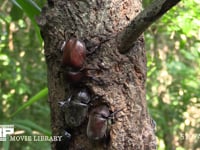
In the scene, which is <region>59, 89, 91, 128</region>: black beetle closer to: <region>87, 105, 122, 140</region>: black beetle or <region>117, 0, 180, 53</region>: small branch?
<region>87, 105, 122, 140</region>: black beetle

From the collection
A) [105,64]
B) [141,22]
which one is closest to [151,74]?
[105,64]

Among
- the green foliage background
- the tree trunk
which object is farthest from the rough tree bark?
the green foliage background

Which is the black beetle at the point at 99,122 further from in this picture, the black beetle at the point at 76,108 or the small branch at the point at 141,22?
the small branch at the point at 141,22

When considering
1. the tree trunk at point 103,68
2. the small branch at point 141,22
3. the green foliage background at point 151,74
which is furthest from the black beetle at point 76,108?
the green foliage background at point 151,74

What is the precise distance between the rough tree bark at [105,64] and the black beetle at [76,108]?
2 centimetres

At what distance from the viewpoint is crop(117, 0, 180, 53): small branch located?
3.09 ft

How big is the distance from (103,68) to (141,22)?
21 centimetres

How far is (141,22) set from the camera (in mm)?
1013

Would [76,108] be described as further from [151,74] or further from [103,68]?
[151,74]

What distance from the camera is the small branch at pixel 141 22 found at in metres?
0.94

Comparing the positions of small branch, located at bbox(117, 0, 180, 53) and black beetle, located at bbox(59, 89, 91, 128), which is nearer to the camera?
small branch, located at bbox(117, 0, 180, 53)

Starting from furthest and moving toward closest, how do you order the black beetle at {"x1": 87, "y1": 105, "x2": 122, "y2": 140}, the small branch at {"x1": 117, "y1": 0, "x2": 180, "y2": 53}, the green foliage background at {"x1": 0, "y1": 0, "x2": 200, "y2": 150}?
the green foliage background at {"x1": 0, "y1": 0, "x2": 200, "y2": 150} < the black beetle at {"x1": 87, "y1": 105, "x2": 122, "y2": 140} < the small branch at {"x1": 117, "y1": 0, "x2": 180, "y2": 53}

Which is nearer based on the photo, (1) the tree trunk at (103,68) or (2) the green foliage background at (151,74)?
(1) the tree trunk at (103,68)

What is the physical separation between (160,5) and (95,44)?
0.27 meters
